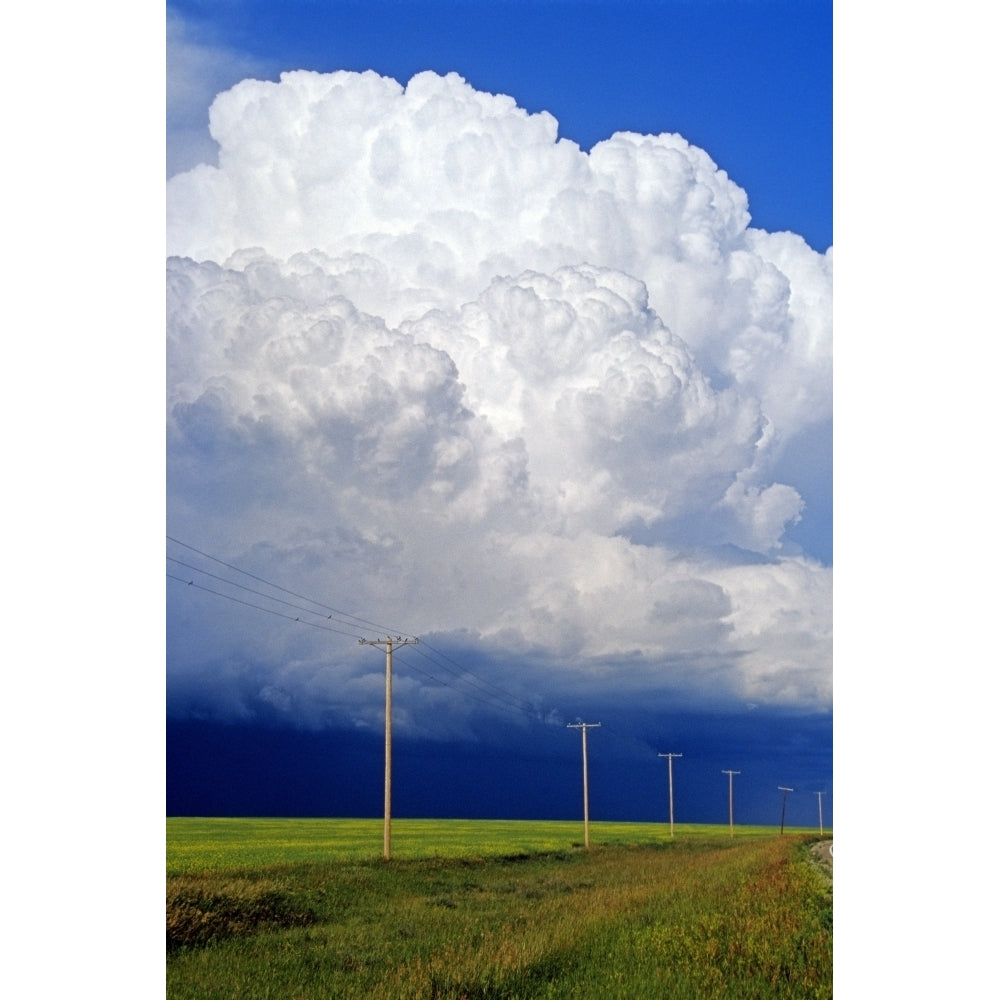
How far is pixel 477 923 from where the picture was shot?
22.2ft

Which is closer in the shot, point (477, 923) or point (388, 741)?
point (477, 923)

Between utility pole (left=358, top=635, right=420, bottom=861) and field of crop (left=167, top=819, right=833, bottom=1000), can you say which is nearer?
field of crop (left=167, top=819, right=833, bottom=1000)

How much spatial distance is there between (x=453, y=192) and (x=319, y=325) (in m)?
1.17

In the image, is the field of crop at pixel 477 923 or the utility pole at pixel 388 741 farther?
the utility pole at pixel 388 741

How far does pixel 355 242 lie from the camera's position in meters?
7.64

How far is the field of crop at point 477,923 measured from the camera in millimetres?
5867

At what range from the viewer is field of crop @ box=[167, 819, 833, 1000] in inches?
231

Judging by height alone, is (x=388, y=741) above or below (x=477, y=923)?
above
